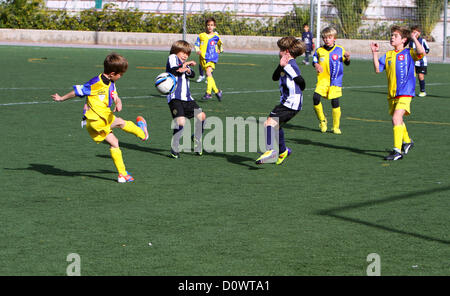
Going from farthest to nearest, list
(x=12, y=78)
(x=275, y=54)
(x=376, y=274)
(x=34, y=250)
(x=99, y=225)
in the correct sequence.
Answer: (x=275, y=54), (x=12, y=78), (x=99, y=225), (x=34, y=250), (x=376, y=274)

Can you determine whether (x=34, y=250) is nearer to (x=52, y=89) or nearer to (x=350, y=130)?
(x=350, y=130)

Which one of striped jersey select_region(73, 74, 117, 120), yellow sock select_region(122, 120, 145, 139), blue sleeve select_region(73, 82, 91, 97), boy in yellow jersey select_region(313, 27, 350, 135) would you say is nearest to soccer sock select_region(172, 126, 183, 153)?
yellow sock select_region(122, 120, 145, 139)

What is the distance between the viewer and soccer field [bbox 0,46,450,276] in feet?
19.5

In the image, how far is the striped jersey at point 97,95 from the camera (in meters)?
8.58

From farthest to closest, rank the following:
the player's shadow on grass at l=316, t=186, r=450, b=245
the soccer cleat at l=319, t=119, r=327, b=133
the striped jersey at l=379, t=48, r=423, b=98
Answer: the soccer cleat at l=319, t=119, r=327, b=133, the striped jersey at l=379, t=48, r=423, b=98, the player's shadow on grass at l=316, t=186, r=450, b=245

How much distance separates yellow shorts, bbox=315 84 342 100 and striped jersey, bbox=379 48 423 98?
2529 millimetres

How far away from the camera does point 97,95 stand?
28.2 feet

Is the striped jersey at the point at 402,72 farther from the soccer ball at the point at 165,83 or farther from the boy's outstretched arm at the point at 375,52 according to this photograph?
the soccer ball at the point at 165,83

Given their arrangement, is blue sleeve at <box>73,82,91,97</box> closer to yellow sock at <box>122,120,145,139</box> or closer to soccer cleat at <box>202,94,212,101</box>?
yellow sock at <box>122,120,145,139</box>

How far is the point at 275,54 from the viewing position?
37156mm

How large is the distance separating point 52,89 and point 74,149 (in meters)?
8.52

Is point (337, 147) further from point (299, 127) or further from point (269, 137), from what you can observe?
point (299, 127)

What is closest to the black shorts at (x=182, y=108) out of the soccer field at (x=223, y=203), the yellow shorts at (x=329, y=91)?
the soccer field at (x=223, y=203)
